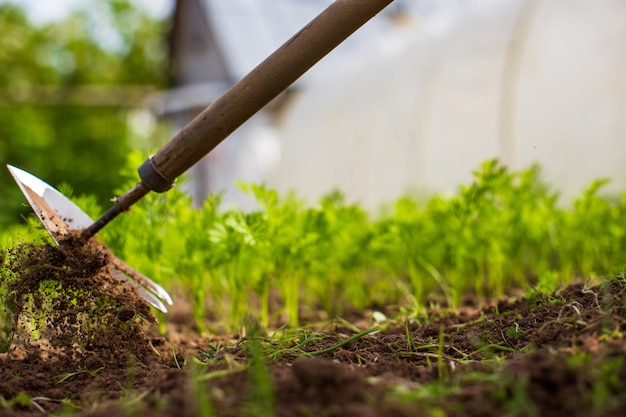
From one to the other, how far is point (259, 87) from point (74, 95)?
442 inches

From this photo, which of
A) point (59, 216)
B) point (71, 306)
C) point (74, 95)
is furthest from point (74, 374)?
point (74, 95)

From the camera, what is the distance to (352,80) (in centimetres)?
763

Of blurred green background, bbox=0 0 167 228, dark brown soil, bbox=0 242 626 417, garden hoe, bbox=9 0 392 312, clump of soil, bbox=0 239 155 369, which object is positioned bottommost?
dark brown soil, bbox=0 242 626 417

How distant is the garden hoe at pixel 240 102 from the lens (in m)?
1.63

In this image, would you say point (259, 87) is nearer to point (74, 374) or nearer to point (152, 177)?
point (152, 177)

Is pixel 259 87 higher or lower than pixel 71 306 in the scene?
higher

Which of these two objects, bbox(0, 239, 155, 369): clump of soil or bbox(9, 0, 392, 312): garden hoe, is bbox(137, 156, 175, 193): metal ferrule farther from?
bbox(0, 239, 155, 369): clump of soil

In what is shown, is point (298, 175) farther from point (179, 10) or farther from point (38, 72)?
point (38, 72)

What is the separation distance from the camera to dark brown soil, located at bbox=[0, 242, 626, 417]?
3.54 feet

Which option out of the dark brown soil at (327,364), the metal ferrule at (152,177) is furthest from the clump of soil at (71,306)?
the metal ferrule at (152,177)

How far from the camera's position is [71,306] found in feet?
6.01

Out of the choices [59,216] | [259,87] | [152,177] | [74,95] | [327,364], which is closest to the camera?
[327,364]

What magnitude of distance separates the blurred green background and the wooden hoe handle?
0.59 metres

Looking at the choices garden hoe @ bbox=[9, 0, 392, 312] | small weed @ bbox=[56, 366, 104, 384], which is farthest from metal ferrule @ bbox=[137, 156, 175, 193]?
small weed @ bbox=[56, 366, 104, 384]
